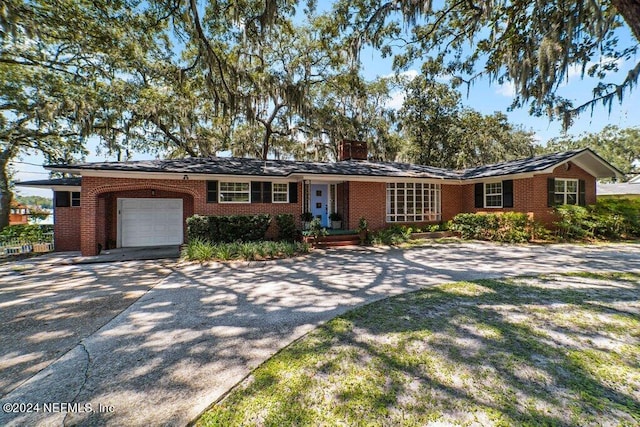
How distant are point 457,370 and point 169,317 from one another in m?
4.06

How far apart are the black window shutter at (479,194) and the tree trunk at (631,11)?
35.0 ft

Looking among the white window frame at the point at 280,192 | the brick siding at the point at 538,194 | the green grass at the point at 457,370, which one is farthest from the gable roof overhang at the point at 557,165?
the white window frame at the point at 280,192

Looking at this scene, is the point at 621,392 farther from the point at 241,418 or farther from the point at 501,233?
the point at 501,233

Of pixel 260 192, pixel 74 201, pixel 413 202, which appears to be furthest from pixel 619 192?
pixel 74 201

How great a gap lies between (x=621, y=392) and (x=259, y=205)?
11187 millimetres

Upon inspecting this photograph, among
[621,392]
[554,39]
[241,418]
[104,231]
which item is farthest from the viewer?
[104,231]

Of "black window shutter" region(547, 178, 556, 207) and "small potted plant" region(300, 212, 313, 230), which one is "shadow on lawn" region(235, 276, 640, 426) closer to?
"small potted plant" region(300, 212, 313, 230)

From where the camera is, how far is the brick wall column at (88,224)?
9695 millimetres

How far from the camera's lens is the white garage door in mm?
11727

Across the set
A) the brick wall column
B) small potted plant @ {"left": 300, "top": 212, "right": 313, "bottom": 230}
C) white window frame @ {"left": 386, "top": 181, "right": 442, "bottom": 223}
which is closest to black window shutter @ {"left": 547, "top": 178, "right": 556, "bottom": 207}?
white window frame @ {"left": 386, "top": 181, "right": 442, "bottom": 223}

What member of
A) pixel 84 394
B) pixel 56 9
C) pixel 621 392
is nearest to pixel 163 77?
pixel 56 9

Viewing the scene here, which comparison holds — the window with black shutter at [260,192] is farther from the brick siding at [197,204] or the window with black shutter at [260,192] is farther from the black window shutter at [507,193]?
the black window shutter at [507,193]

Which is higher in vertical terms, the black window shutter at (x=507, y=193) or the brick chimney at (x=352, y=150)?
the brick chimney at (x=352, y=150)

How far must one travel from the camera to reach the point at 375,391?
7.87ft
